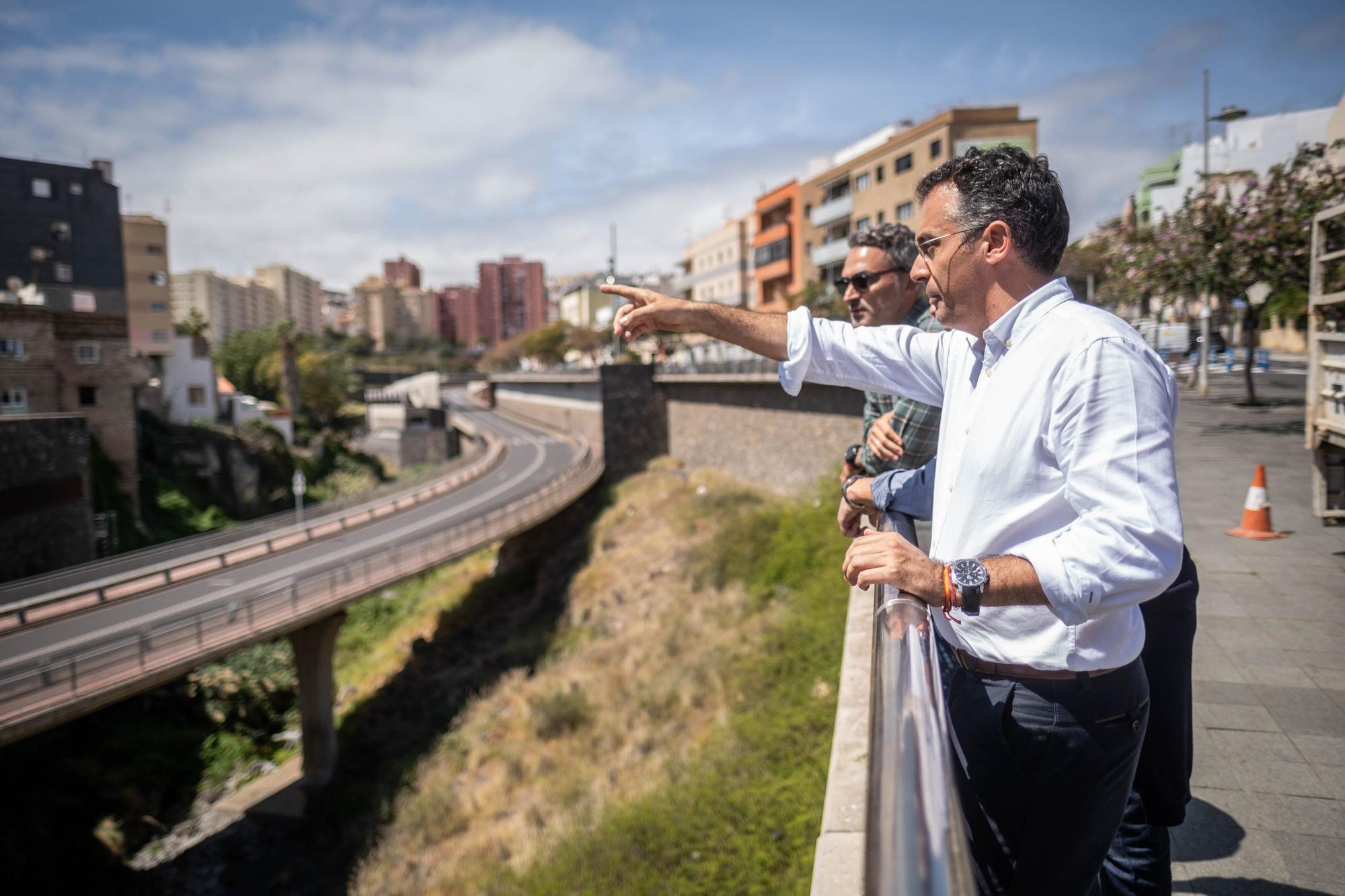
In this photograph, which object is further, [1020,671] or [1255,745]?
[1255,745]

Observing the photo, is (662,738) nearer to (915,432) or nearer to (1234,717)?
(1234,717)

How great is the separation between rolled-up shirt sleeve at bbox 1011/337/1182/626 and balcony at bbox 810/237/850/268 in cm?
3602

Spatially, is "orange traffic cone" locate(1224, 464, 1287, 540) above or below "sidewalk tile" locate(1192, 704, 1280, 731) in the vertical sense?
above

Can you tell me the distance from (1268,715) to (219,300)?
123 metres

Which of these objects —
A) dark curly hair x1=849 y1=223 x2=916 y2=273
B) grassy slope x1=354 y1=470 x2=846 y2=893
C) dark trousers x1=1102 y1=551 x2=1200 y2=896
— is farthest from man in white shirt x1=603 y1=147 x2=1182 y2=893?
grassy slope x1=354 y1=470 x2=846 y2=893

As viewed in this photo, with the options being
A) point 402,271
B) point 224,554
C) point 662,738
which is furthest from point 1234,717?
point 402,271

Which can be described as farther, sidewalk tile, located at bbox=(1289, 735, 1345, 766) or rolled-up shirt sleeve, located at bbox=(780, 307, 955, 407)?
sidewalk tile, located at bbox=(1289, 735, 1345, 766)

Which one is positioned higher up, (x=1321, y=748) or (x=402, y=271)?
(x=402, y=271)

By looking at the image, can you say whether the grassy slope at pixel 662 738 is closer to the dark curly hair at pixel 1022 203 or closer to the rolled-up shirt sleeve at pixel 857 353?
the rolled-up shirt sleeve at pixel 857 353

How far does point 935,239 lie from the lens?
1686 mm

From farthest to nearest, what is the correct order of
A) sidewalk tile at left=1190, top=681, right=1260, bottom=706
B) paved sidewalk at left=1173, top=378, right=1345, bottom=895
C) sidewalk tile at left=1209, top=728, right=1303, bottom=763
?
sidewalk tile at left=1190, top=681, right=1260, bottom=706
sidewalk tile at left=1209, top=728, right=1303, bottom=763
paved sidewalk at left=1173, top=378, right=1345, bottom=895

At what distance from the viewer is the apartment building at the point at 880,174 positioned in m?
29.3

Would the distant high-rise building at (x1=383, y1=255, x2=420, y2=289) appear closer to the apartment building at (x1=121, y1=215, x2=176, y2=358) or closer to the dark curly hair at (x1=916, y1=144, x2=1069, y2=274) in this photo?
the apartment building at (x1=121, y1=215, x2=176, y2=358)

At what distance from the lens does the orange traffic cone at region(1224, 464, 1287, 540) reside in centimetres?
621
